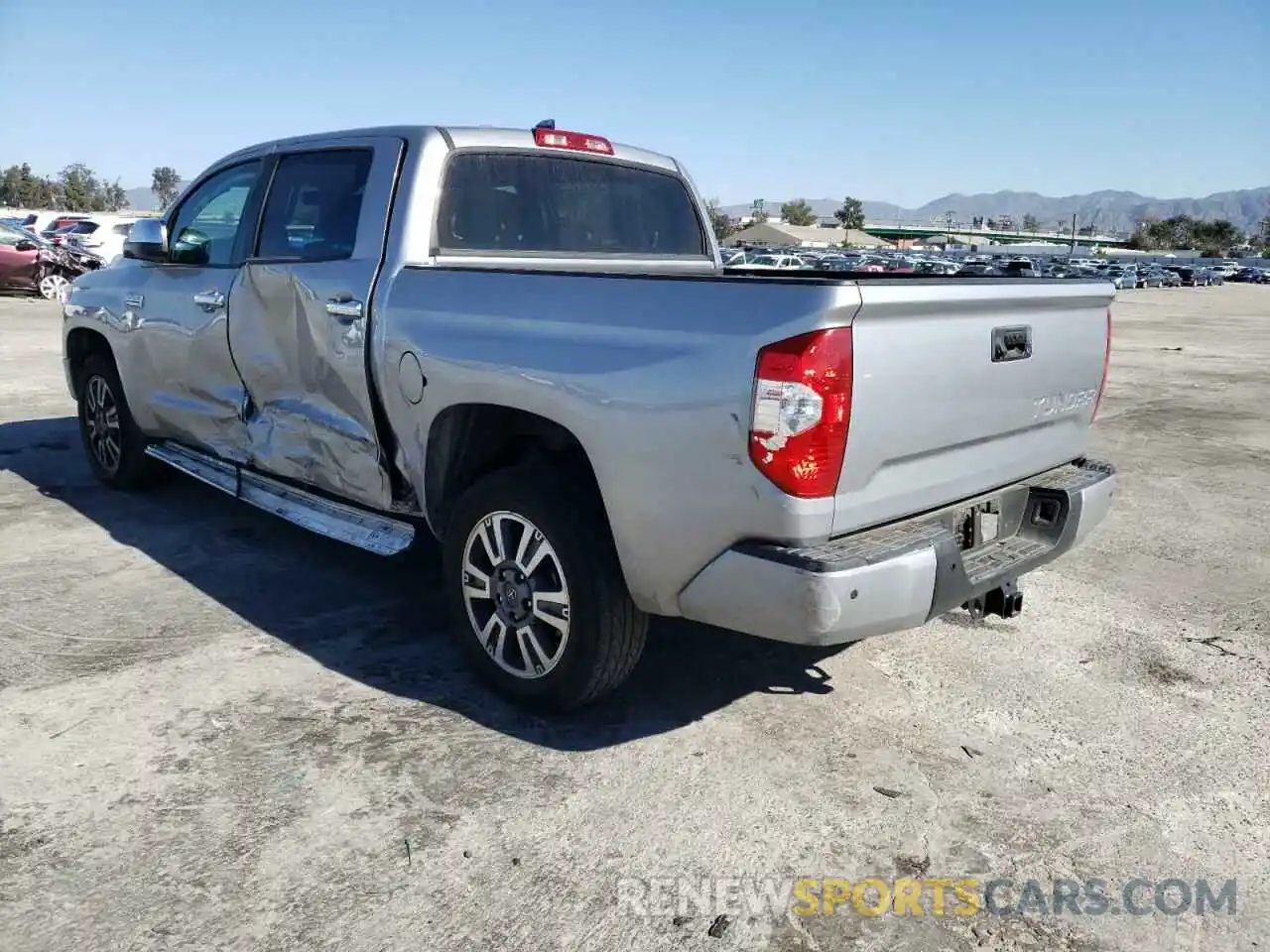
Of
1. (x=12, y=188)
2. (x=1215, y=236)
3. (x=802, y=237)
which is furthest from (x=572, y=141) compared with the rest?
(x=1215, y=236)

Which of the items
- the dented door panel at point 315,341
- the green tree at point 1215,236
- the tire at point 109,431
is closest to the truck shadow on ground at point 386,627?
the tire at point 109,431

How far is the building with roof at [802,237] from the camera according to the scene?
4818 inches

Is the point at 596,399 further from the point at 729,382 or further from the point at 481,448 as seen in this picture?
the point at 481,448

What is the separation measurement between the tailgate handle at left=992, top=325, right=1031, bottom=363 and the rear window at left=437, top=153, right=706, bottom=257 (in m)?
2.05

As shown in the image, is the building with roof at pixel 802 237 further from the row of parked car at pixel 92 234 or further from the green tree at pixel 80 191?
the row of parked car at pixel 92 234

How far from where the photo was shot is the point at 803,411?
2.71 m

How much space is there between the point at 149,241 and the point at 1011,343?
4190 millimetres

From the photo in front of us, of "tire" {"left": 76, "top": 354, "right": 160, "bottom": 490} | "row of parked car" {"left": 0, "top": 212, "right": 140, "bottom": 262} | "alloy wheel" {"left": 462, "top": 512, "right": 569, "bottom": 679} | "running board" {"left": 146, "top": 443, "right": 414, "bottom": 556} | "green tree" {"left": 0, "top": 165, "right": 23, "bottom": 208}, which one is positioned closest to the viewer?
"alloy wheel" {"left": 462, "top": 512, "right": 569, "bottom": 679}

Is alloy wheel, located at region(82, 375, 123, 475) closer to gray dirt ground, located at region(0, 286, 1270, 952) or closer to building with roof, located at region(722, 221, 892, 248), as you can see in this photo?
gray dirt ground, located at region(0, 286, 1270, 952)

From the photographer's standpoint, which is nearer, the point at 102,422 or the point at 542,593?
the point at 542,593

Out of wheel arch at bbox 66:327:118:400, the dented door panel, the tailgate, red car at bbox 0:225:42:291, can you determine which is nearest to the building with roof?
red car at bbox 0:225:42:291

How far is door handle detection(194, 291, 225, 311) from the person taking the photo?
4902 mm

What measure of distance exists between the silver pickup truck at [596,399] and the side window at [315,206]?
0.05 ft

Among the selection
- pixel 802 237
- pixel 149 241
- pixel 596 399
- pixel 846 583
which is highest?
pixel 802 237
